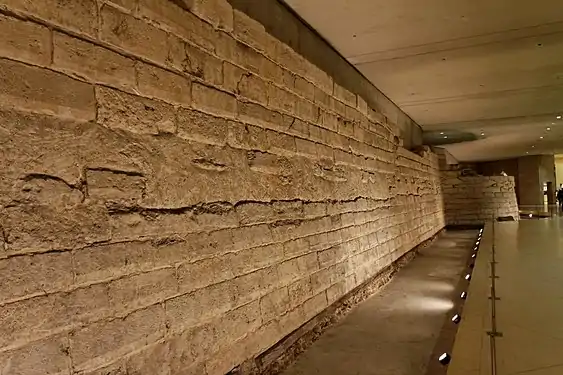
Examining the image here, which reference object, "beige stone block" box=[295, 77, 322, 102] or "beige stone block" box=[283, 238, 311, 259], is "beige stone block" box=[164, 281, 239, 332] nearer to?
"beige stone block" box=[283, 238, 311, 259]

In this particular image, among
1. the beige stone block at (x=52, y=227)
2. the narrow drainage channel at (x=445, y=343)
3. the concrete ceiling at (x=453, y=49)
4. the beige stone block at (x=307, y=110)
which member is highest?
the concrete ceiling at (x=453, y=49)

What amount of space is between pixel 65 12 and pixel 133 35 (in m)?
0.30

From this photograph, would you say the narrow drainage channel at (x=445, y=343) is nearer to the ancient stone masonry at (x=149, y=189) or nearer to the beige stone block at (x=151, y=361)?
the ancient stone masonry at (x=149, y=189)

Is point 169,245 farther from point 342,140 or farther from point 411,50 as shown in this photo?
point 411,50

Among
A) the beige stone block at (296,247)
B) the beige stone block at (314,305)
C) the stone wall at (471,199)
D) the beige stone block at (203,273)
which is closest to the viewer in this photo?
the beige stone block at (203,273)

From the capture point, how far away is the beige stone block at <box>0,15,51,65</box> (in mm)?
1309

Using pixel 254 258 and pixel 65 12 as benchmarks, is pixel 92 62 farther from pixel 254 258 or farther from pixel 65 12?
pixel 254 258

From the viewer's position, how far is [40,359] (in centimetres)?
136

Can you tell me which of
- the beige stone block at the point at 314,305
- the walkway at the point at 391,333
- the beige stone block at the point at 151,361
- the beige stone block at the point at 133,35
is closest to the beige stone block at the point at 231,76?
the beige stone block at the point at 133,35

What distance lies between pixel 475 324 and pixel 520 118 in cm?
798

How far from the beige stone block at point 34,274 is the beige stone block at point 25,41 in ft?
1.99

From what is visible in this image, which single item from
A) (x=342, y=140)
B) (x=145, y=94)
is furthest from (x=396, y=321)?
(x=145, y=94)

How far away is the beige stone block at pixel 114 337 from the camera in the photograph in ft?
4.87

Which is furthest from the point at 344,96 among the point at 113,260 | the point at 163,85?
the point at 113,260
